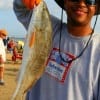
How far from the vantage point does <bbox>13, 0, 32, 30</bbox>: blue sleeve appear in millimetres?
4046

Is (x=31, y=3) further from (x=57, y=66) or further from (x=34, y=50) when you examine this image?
(x=57, y=66)

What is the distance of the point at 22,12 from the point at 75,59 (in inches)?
26.2

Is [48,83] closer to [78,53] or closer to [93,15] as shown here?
[78,53]

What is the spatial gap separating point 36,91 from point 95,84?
58 cm

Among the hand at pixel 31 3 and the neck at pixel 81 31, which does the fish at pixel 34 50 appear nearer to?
Result: the hand at pixel 31 3

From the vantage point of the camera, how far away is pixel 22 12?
4133 millimetres

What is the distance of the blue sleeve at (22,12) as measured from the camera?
4.05 m

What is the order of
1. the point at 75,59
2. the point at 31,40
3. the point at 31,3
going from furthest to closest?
the point at 75,59 → the point at 31,3 → the point at 31,40

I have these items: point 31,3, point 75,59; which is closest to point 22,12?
point 31,3

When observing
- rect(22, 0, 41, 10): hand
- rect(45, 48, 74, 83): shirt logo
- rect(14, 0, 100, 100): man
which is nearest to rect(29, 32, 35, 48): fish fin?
rect(22, 0, 41, 10): hand

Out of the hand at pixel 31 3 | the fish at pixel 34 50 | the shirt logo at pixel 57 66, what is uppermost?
the hand at pixel 31 3

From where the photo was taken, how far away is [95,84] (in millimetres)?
3994

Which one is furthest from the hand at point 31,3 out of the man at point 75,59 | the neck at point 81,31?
the neck at point 81,31

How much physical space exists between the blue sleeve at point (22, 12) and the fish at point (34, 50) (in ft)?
1.60
